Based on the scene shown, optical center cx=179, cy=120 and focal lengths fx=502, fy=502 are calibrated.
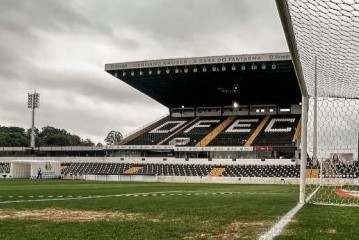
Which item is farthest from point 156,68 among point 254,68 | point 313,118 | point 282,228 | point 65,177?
point 282,228

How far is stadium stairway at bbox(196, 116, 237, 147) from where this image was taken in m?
61.1

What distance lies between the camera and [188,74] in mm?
56875

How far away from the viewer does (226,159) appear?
186 feet

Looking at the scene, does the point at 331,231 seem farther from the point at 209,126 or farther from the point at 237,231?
the point at 209,126

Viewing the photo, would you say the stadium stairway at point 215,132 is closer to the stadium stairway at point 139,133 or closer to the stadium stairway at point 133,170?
the stadium stairway at point 133,170

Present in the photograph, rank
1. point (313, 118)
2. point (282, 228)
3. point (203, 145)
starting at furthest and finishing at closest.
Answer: point (203, 145) < point (313, 118) < point (282, 228)

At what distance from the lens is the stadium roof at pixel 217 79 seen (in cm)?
5256

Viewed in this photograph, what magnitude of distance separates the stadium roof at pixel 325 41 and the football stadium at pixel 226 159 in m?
0.03

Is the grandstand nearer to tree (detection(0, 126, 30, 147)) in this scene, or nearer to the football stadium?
the football stadium

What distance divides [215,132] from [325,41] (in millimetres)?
53829

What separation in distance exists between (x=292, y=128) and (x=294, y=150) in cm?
606

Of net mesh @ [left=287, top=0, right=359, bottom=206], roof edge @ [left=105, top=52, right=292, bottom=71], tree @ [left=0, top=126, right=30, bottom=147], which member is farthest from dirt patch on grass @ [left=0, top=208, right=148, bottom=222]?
tree @ [left=0, top=126, right=30, bottom=147]

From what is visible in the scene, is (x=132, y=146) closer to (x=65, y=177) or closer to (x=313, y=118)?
(x=65, y=177)

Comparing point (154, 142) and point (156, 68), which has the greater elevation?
point (156, 68)
